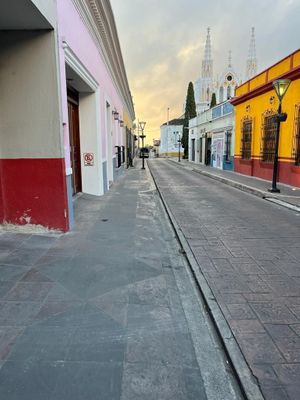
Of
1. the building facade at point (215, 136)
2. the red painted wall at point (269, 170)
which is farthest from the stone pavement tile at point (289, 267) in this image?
the building facade at point (215, 136)

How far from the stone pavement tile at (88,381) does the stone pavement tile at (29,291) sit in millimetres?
1079

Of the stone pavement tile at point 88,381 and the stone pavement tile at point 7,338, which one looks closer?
the stone pavement tile at point 88,381

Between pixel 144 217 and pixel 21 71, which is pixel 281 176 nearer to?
pixel 144 217

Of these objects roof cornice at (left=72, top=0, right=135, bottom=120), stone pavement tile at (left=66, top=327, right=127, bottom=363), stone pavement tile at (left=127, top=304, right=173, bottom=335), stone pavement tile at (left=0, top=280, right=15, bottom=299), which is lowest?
stone pavement tile at (left=127, top=304, right=173, bottom=335)

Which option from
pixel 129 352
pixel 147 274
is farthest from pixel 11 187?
pixel 129 352

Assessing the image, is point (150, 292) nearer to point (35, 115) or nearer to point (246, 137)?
point (35, 115)

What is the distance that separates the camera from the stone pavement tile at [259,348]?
228 cm

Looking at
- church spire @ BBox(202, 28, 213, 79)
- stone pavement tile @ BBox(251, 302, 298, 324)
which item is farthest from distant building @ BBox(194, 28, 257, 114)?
stone pavement tile @ BBox(251, 302, 298, 324)

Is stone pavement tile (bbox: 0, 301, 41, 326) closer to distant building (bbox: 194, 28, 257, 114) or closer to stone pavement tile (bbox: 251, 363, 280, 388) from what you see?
stone pavement tile (bbox: 251, 363, 280, 388)

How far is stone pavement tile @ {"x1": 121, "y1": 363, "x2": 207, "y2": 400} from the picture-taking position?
193 cm

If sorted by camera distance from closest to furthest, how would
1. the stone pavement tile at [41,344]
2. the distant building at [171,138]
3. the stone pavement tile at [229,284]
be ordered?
1. the stone pavement tile at [41,344]
2. the stone pavement tile at [229,284]
3. the distant building at [171,138]

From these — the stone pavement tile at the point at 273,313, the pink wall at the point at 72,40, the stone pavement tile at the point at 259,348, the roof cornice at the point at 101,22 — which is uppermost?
the roof cornice at the point at 101,22

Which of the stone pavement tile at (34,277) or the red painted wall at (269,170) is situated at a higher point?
the red painted wall at (269,170)

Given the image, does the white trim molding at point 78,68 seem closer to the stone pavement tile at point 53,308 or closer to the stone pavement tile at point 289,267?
the stone pavement tile at point 53,308
